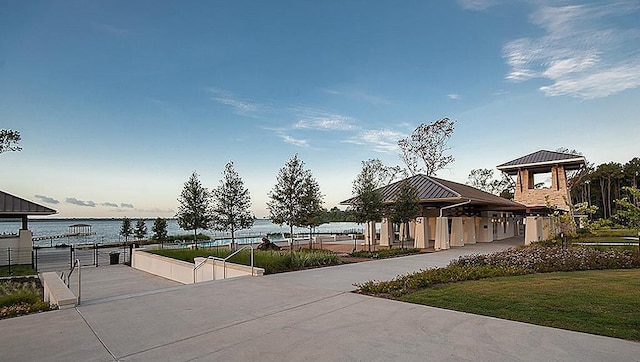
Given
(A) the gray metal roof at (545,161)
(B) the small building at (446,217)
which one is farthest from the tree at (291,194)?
(A) the gray metal roof at (545,161)

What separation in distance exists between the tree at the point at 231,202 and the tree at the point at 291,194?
Result: 4.99m

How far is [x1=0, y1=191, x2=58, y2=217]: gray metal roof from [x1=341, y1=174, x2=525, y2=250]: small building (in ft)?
51.9

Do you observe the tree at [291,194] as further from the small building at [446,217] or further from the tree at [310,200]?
the small building at [446,217]

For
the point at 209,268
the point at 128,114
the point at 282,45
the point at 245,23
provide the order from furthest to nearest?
the point at 128,114, the point at 282,45, the point at 245,23, the point at 209,268

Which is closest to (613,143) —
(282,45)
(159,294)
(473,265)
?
(473,265)

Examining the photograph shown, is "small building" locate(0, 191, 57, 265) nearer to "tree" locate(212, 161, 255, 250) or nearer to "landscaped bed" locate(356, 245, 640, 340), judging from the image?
"tree" locate(212, 161, 255, 250)

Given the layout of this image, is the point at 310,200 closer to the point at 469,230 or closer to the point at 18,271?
the point at 18,271

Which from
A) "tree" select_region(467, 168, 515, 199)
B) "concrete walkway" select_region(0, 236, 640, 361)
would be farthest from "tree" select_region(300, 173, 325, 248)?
"tree" select_region(467, 168, 515, 199)

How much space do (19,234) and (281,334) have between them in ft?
65.6

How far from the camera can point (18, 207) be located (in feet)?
60.3

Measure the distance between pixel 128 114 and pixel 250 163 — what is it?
A: 27.5 feet

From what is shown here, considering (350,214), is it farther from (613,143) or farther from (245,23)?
(613,143)

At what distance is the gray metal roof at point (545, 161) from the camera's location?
111 feet

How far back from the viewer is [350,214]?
62.8ft
